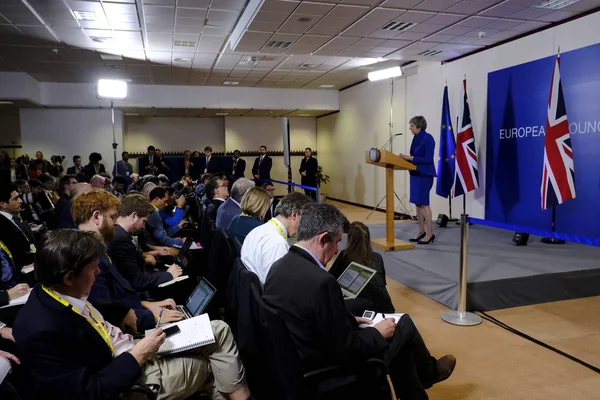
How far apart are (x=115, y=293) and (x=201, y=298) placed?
44 centimetres

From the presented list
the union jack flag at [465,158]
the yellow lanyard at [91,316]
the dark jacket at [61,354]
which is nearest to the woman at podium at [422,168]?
the union jack flag at [465,158]

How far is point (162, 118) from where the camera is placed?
14.4 meters

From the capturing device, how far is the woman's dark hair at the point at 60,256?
150 centimetres

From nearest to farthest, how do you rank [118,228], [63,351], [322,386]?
1. [63,351]
2. [322,386]
3. [118,228]

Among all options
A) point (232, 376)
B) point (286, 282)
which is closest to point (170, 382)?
point (232, 376)

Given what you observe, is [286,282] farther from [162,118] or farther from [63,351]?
[162,118]

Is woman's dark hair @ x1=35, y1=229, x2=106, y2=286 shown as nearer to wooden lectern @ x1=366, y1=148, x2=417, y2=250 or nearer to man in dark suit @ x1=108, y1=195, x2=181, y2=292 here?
man in dark suit @ x1=108, y1=195, x2=181, y2=292

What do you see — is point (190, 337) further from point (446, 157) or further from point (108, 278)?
point (446, 157)

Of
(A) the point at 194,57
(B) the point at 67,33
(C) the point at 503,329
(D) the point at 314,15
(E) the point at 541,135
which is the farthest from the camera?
(A) the point at 194,57

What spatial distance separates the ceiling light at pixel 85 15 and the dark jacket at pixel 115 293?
194 inches

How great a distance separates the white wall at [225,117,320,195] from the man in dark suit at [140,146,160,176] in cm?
275

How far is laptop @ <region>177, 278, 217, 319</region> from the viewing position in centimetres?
221

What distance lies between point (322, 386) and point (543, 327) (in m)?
2.58

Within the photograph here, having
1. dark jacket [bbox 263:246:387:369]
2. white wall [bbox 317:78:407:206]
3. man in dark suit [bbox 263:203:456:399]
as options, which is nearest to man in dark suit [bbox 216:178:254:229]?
man in dark suit [bbox 263:203:456:399]
